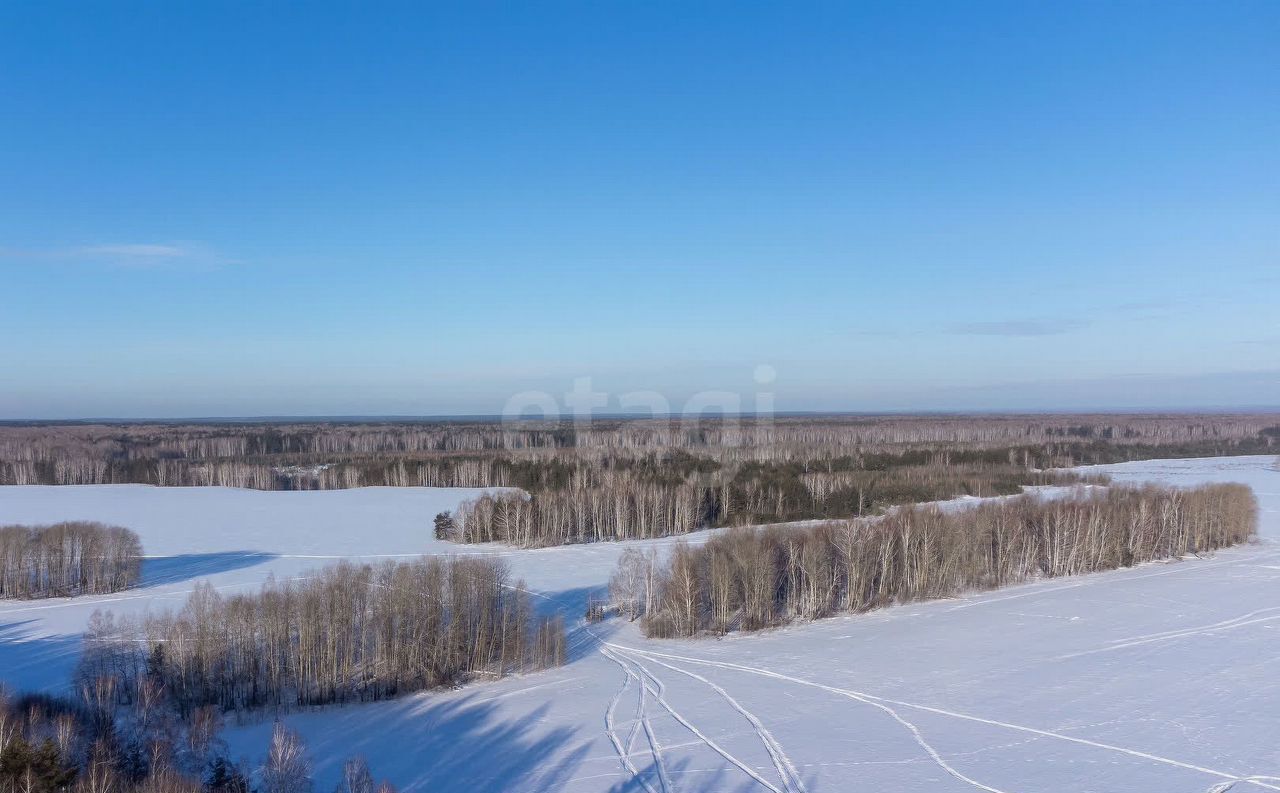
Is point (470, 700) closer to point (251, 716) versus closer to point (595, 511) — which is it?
point (251, 716)

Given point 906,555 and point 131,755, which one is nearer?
point 131,755

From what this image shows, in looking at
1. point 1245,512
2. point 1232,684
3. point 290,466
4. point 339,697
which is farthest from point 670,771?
→ point 290,466

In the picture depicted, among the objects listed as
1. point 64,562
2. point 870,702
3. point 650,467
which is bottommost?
point 870,702

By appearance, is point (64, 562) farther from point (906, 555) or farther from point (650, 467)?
point (650, 467)

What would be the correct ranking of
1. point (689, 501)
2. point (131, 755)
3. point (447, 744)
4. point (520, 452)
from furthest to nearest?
point (520, 452), point (689, 501), point (447, 744), point (131, 755)

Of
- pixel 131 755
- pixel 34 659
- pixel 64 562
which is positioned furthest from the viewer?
pixel 64 562

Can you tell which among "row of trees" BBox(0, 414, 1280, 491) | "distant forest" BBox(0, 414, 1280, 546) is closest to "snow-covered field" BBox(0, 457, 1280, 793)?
"distant forest" BBox(0, 414, 1280, 546)

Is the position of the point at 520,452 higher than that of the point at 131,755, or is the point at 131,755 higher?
the point at 520,452

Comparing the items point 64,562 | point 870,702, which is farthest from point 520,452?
point 870,702
